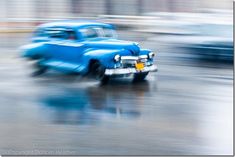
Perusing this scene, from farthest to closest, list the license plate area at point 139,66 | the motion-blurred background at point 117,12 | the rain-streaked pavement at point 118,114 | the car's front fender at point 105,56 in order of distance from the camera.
A: the motion-blurred background at point 117,12
the license plate area at point 139,66
the car's front fender at point 105,56
the rain-streaked pavement at point 118,114

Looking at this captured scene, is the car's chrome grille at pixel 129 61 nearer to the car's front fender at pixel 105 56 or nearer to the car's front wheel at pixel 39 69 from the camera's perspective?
the car's front fender at pixel 105 56

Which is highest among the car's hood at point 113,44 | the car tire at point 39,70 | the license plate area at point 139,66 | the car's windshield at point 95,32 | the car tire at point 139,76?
the car's windshield at point 95,32

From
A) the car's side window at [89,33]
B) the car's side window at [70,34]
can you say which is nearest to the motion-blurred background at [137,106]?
the car's side window at [70,34]

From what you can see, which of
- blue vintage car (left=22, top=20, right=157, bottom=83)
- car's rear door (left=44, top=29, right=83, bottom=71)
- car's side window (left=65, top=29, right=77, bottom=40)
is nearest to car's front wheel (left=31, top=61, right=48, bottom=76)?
blue vintage car (left=22, top=20, right=157, bottom=83)

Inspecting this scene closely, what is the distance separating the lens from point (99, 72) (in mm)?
11156

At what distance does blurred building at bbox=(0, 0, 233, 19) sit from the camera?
2836 centimetres

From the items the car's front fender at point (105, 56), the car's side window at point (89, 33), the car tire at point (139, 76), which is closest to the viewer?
the car's front fender at point (105, 56)

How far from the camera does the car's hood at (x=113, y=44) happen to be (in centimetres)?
1117

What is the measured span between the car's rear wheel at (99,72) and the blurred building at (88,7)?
16711 millimetres

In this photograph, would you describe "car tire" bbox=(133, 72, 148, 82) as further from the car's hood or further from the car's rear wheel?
the car's rear wheel

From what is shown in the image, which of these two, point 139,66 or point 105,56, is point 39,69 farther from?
point 139,66

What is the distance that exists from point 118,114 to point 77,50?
149 inches

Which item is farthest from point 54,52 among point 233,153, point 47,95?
point 233,153

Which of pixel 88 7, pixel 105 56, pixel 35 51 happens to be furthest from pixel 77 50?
pixel 88 7
